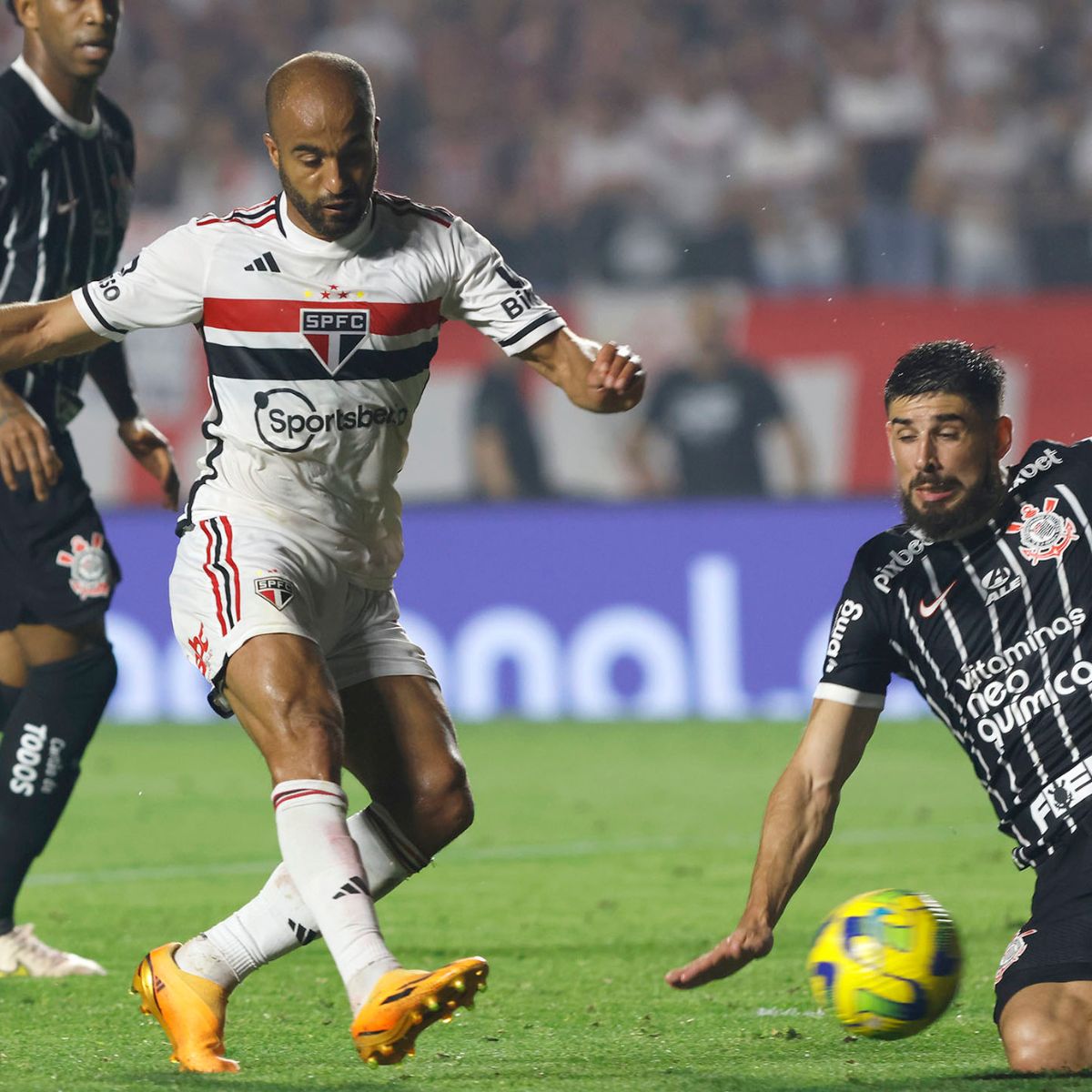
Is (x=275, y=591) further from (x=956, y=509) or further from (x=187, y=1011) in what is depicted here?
(x=956, y=509)

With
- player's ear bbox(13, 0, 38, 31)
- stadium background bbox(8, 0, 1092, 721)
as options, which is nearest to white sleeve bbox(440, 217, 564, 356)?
player's ear bbox(13, 0, 38, 31)

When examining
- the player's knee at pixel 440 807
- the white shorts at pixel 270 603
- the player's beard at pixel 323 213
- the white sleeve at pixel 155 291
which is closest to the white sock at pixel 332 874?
the white shorts at pixel 270 603

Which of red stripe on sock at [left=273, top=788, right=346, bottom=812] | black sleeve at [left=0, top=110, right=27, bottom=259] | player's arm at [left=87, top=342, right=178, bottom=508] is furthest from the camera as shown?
player's arm at [left=87, top=342, right=178, bottom=508]

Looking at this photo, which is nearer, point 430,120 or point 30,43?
point 30,43

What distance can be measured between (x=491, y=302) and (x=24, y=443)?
4.75 feet

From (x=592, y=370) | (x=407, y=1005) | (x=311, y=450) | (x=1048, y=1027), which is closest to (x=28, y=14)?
(x=311, y=450)

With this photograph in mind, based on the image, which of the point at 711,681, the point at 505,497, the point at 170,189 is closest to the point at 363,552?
the point at 711,681

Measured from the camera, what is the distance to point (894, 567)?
Result: 429cm

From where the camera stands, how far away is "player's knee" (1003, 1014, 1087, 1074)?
3.80 m

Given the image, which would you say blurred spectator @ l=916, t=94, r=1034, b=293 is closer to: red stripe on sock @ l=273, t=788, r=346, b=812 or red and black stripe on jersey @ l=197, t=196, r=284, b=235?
red and black stripe on jersey @ l=197, t=196, r=284, b=235

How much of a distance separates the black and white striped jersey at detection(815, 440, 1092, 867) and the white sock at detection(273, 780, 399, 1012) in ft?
3.65

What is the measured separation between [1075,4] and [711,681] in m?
6.37

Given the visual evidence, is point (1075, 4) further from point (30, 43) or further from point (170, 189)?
point (30, 43)

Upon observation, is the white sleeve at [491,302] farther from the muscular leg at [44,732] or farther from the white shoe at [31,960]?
the white shoe at [31,960]
